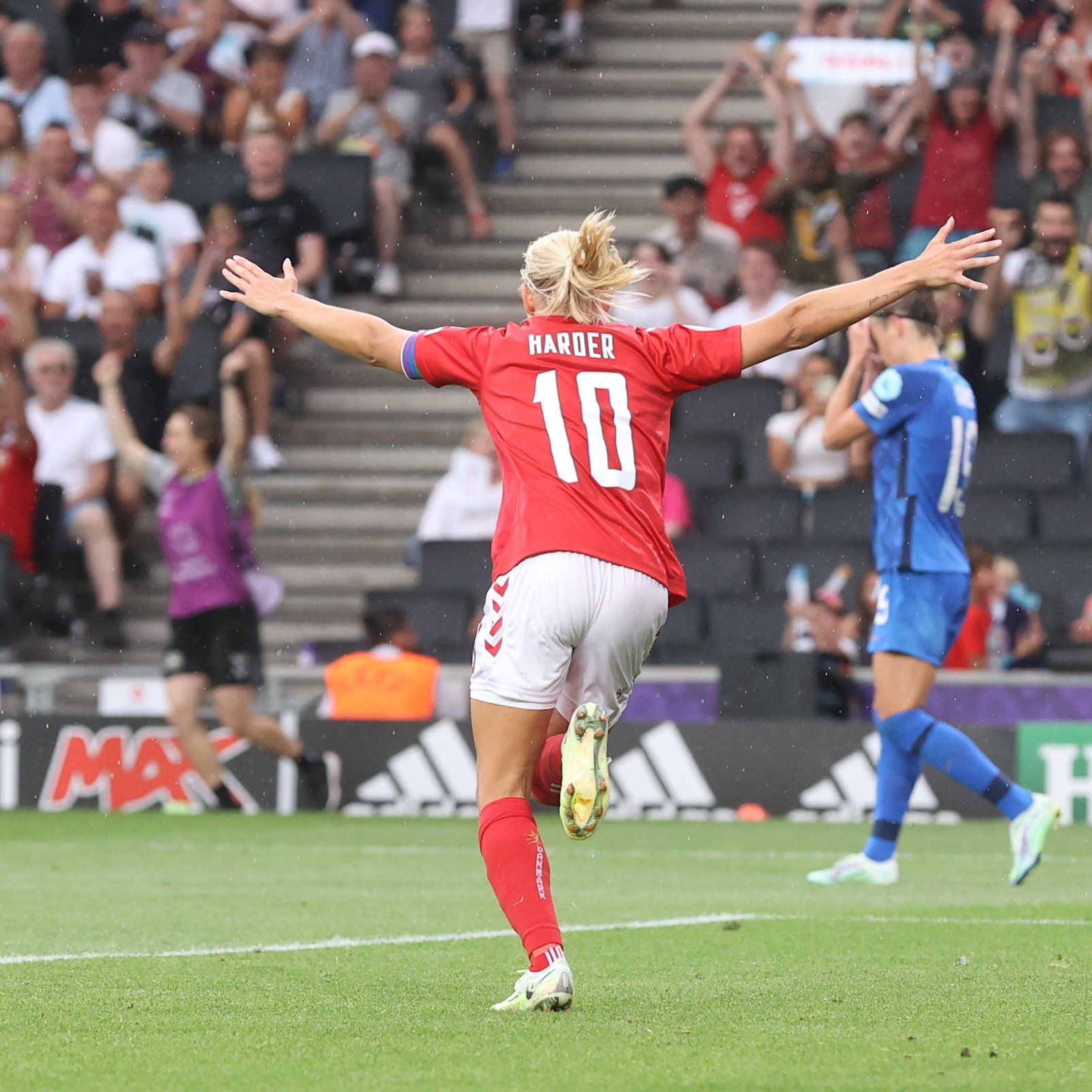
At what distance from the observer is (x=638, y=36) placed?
20328mm

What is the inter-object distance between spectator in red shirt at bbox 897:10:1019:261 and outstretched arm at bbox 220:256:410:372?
35.9 feet

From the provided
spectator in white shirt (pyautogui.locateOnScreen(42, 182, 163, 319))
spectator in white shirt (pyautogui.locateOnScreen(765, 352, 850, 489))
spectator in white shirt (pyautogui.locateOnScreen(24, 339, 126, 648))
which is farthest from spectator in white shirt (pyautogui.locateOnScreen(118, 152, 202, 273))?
spectator in white shirt (pyautogui.locateOnScreen(765, 352, 850, 489))

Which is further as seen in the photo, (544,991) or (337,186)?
(337,186)

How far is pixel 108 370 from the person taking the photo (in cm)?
1620

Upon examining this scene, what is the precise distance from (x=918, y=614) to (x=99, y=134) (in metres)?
11.6

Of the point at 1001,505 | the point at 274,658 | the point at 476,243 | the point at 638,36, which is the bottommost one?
the point at 274,658

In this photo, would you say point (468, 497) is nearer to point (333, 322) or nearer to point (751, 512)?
point (751, 512)

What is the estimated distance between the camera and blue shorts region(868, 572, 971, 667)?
9.21 meters

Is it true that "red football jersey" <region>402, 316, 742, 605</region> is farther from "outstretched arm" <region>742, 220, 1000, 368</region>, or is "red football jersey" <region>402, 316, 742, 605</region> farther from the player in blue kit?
the player in blue kit

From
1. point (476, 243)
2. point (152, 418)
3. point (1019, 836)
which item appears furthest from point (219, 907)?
point (476, 243)

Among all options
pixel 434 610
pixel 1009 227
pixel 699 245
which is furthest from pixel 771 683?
pixel 699 245

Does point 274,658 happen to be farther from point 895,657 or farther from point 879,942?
point 879,942

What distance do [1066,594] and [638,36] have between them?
8250 millimetres

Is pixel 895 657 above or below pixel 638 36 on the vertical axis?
below
